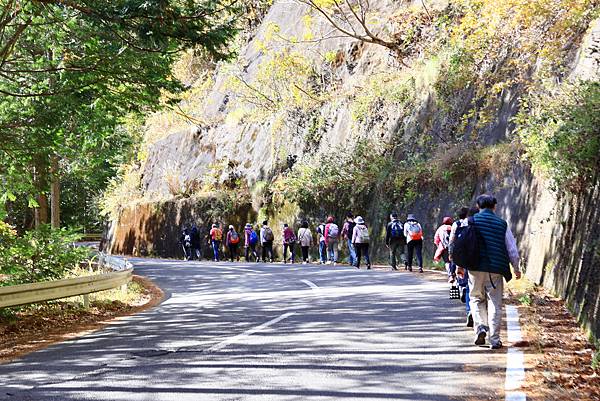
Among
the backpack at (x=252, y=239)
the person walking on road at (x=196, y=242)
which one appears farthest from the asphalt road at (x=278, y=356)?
the person walking on road at (x=196, y=242)

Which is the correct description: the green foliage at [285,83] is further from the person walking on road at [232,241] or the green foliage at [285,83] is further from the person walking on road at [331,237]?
the person walking on road at [331,237]

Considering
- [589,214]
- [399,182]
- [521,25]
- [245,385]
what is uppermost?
[521,25]

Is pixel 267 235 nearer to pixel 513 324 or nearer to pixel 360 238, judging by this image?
pixel 360 238

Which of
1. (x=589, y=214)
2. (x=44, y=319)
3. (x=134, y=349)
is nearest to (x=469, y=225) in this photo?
(x=589, y=214)

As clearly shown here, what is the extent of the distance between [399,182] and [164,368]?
2042 centimetres

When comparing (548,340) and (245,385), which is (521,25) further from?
(245,385)

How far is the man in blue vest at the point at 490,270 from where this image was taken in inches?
357

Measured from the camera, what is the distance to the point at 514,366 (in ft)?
25.6

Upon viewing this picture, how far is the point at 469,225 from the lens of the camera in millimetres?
9305

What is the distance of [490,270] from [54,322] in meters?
8.46

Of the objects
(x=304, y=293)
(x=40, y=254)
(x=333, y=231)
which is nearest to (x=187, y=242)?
(x=333, y=231)

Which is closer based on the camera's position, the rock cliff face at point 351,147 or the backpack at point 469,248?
the backpack at point 469,248

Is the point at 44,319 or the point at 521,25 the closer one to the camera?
the point at 44,319

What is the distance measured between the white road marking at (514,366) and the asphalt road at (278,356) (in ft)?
0.34
